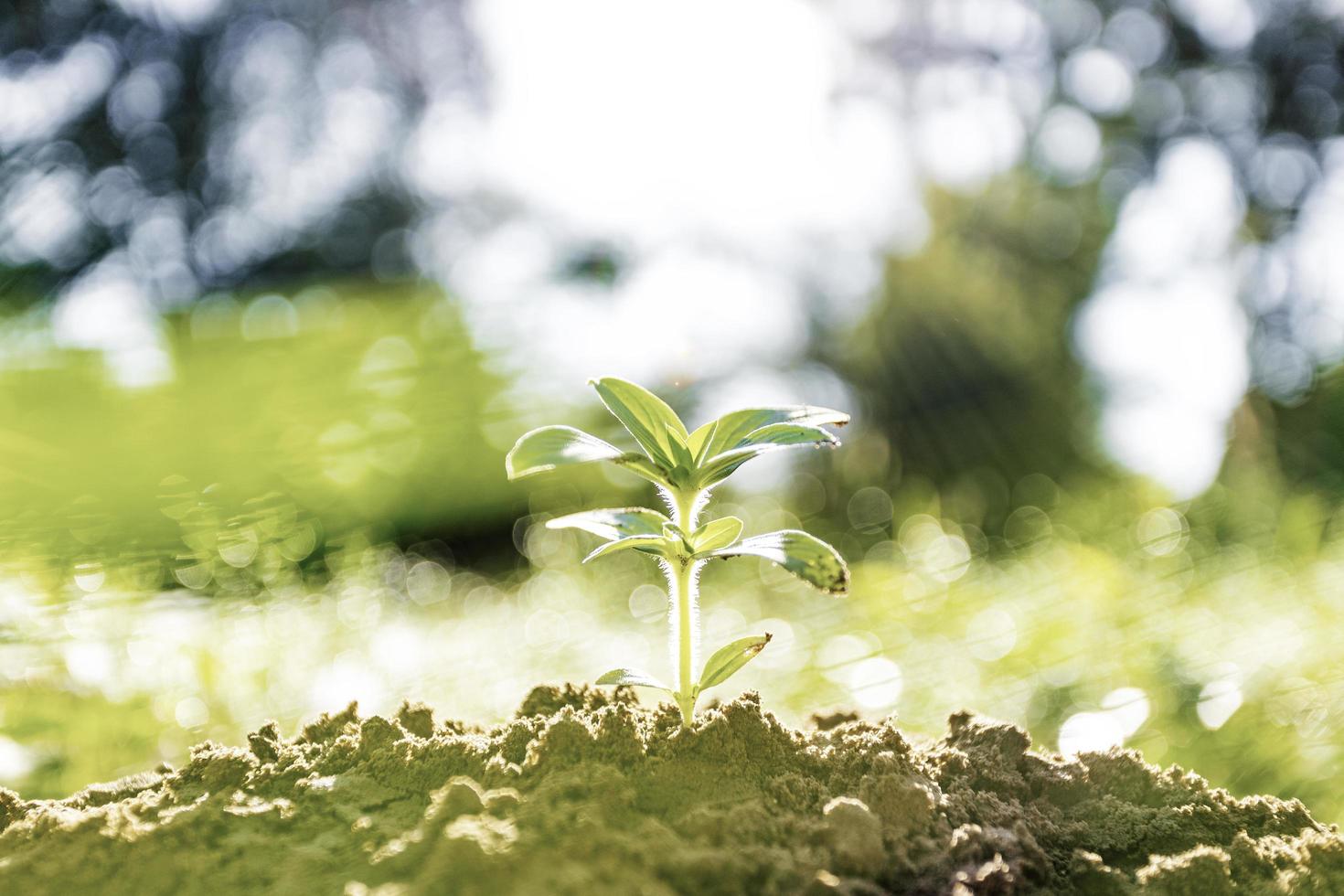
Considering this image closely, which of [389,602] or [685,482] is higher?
[389,602]

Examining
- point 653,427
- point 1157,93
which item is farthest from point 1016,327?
point 653,427

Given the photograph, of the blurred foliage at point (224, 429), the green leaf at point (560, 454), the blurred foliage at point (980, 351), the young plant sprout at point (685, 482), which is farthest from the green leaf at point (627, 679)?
the blurred foliage at point (980, 351)

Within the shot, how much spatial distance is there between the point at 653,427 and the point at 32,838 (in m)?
0.44

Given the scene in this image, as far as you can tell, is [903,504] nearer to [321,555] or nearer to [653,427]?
[321,555]

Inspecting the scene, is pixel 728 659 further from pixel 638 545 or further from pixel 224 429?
pixel 224 429

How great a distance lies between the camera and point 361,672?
915mm

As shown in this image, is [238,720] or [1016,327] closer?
[238,720]

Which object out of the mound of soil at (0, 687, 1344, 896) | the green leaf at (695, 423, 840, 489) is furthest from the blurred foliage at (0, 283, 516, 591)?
the green leaf at (695, 423, 840, 489)

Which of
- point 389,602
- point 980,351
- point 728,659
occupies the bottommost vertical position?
point 728,659

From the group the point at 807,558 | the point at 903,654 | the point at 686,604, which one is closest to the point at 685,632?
the point at 686,604

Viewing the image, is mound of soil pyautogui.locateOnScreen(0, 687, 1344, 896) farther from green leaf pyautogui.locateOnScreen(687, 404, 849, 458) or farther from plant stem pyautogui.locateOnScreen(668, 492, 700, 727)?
green leaf pyautogui.locateOnScreen(687, 404, 849, 458)

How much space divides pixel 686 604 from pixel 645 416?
13 cm

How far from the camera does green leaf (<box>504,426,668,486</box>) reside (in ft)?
1.56

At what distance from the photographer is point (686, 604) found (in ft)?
1.89
